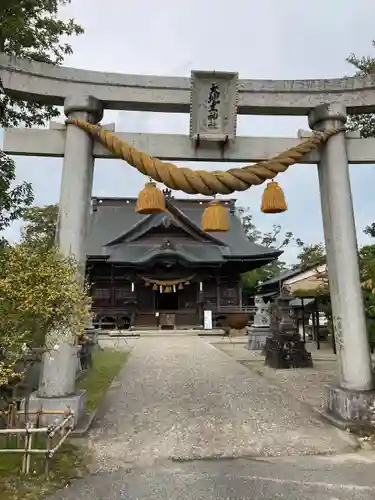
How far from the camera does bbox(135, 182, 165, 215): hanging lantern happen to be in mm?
5391

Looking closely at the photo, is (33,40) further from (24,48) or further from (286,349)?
(286,349)

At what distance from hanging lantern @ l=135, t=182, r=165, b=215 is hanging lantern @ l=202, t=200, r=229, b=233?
27.7 inches

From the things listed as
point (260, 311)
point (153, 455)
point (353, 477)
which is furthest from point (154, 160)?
point (260, 311)

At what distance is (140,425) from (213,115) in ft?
15.2

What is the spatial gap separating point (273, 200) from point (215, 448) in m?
3.37

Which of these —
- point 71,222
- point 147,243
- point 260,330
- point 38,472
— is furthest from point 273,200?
point 147,243

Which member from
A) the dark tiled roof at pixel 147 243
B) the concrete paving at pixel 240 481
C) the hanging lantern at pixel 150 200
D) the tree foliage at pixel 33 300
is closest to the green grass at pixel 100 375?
the concrete paving at pixel 240 481

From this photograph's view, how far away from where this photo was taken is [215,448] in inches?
179

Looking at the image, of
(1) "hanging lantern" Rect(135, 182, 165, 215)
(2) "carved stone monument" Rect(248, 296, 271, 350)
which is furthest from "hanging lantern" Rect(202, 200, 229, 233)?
(2) "carved stone monument" Rect(248, 296, 271, 350)

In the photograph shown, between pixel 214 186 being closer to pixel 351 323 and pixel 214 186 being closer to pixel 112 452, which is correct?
pixel 351 323

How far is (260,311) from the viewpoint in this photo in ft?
51.5

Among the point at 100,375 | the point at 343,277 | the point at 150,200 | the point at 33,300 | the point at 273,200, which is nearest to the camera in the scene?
the point at 33,300

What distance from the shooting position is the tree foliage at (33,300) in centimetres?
341

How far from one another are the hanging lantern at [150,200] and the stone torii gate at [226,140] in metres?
0.72
